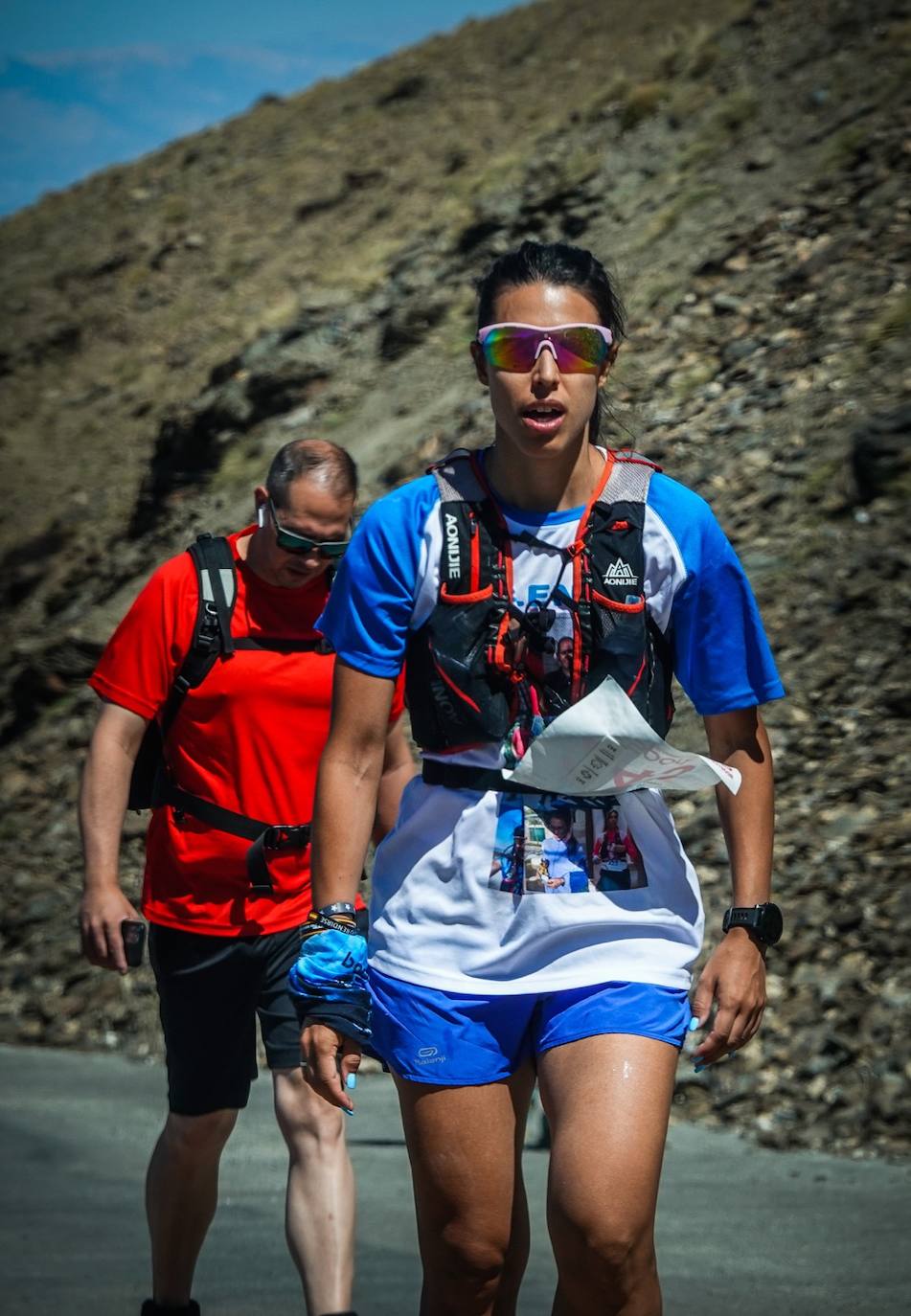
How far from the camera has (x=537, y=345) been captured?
3.03 metres

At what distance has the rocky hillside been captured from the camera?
26.4 feet

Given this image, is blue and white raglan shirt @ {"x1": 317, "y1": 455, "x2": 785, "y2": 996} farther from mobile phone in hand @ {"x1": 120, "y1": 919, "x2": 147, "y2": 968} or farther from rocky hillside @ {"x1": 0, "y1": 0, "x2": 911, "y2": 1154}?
mobile phone in hand @ {"x1": 120, "y1": 919, "x2": 147, "y2": 968}

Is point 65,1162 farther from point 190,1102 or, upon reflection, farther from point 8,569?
point 8,569

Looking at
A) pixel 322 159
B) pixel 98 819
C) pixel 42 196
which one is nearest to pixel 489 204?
pixel 98 819

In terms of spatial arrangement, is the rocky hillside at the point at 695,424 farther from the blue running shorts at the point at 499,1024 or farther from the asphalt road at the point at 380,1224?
the blue running shorts at the point at 499,1024

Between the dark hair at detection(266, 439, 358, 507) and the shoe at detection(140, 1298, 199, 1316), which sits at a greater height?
the dark hair at detection(266, 439, 358, 507)

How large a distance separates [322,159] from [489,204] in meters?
24.4

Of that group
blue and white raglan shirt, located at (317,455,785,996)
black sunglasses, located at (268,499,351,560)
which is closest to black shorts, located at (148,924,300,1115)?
black sunglasses, located at (268,499,351,560)

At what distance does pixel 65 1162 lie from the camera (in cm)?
664

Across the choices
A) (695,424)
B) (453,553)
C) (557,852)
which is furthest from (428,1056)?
(695,424)

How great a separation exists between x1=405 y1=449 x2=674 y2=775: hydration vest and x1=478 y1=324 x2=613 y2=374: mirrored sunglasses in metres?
0.29

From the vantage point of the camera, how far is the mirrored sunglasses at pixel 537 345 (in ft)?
9.93

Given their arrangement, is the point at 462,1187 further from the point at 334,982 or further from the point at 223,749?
the point at 223,749

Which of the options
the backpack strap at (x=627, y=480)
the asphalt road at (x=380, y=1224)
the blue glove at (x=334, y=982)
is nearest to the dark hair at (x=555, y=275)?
the backpack strap at (x=627, y=480)
